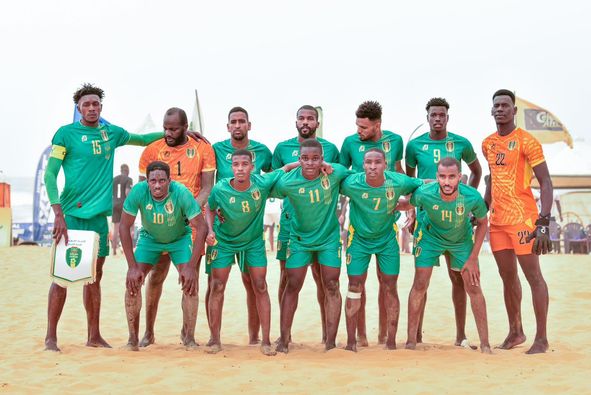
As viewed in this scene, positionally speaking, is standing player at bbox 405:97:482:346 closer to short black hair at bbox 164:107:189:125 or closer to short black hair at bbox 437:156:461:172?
short black hair at bbox 437:156:461:172

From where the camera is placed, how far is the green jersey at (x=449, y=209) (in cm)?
661

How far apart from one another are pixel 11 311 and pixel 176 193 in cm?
497

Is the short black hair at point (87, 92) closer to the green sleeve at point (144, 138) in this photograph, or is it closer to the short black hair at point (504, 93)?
the green sleeve at point (144, 138)

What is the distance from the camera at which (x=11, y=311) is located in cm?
1019

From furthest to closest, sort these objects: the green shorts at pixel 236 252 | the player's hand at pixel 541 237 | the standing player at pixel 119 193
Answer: the standing player at pixel 119 193 → the green shorts at pixel 236 252 → the player's hand at pixel 541 237

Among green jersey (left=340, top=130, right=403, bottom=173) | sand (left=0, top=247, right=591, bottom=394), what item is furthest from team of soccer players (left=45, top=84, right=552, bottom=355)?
sand (left=0, top=247, right=591, bottom=394)

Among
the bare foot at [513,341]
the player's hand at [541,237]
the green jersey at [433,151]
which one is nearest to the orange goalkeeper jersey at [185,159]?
the green jersey at [433,151]

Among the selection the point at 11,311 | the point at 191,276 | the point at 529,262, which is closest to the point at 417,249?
the point at 529,262

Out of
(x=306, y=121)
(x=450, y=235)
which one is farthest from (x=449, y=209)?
(x=306, y=121)

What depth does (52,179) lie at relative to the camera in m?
6.70

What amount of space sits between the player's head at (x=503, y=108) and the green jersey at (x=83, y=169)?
3907mm

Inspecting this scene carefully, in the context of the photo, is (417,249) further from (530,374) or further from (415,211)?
(530,374)

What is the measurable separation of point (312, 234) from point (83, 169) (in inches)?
91.2

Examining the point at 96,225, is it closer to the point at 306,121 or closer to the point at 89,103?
the point at 89,103
